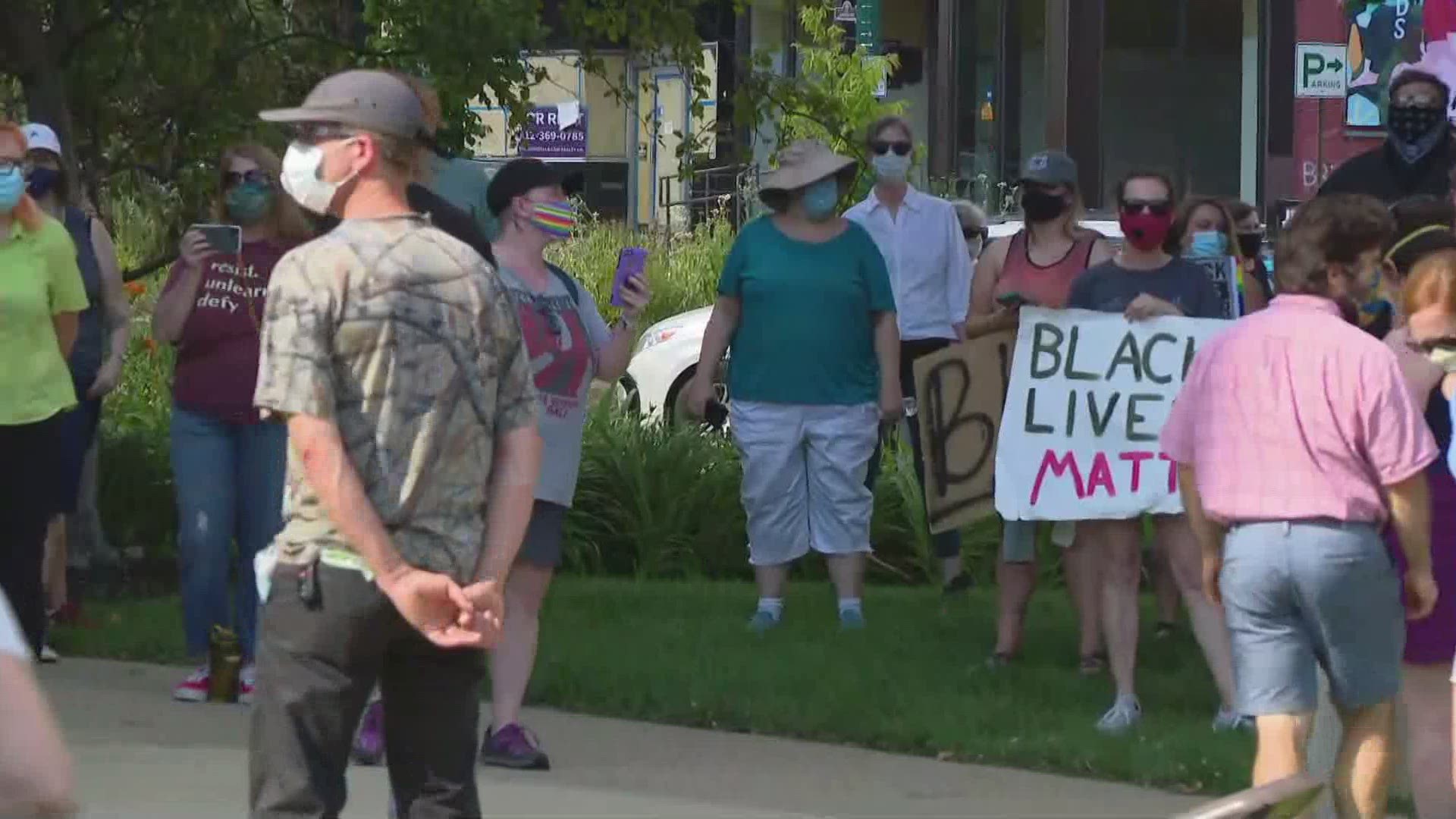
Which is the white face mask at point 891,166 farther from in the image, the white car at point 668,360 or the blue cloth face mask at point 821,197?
the white car at point 668,360

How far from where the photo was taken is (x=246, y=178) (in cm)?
848

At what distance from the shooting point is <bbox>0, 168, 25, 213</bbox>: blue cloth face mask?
322 inches

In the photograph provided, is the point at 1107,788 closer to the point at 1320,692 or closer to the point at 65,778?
the point at 1320,692

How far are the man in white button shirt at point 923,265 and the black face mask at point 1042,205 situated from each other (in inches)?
93.7

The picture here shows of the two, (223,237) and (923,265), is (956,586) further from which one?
(223,237)

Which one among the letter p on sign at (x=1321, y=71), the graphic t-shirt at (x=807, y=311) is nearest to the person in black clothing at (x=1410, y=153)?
the graphic t-shirt at (x=807, y=311)

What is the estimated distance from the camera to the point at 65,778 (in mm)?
2406

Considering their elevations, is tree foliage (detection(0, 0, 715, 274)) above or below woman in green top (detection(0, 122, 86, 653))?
above

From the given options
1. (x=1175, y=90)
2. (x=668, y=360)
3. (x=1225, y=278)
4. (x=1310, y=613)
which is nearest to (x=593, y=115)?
(x=1175, y=90)

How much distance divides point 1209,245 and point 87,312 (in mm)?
3947

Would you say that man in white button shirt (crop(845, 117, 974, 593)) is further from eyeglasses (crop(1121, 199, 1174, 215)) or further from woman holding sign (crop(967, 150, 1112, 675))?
eyeglasses (crop(1121, 199, 1174, 215))

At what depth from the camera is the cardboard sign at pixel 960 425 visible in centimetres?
959

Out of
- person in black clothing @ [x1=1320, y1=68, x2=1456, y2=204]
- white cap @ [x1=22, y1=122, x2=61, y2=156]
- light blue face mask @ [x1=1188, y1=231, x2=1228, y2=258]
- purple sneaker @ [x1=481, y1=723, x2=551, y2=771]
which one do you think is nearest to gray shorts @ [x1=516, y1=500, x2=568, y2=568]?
purple sneaker @ [x1=481, y1=723, x2=551, y2=771]

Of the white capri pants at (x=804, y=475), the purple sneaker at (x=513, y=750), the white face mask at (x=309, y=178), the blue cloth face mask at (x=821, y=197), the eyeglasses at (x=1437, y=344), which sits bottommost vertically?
the purple sneaker at (x=513, y=750)
